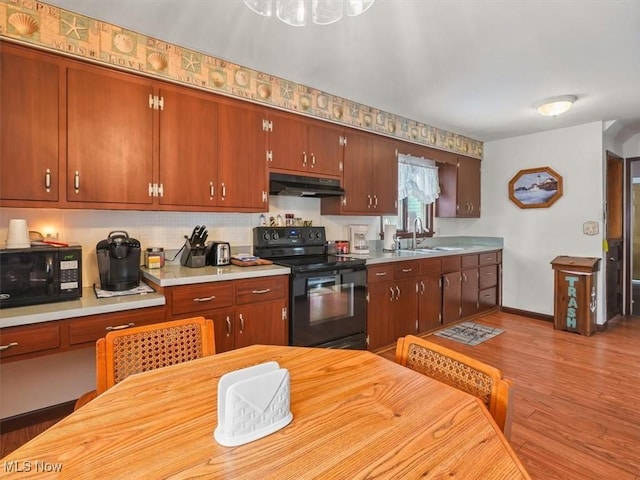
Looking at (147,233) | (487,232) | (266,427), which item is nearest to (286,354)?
(266,427)

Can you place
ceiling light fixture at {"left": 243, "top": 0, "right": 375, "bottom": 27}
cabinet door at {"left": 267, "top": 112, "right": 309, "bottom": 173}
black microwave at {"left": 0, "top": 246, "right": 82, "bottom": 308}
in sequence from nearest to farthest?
ceiling light fixture at {"left": 243, "top": 0, "right": 375, "bottom": 27}
black microwave at {"left": 0, "top": 246, "right": 82, "bottom": 308}
cabinet door at {"left": 267, "top": 112, "right": 309, "bottom": 173}

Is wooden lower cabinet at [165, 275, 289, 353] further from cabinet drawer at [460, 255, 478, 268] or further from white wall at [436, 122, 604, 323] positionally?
white wall at [436, 122, 604, 323]

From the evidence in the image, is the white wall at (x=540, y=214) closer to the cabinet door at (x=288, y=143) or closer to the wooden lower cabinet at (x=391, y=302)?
the wooden lower cabinet at (x=391, y=302)

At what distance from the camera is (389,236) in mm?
3914

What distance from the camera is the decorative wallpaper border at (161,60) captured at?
1812 mm

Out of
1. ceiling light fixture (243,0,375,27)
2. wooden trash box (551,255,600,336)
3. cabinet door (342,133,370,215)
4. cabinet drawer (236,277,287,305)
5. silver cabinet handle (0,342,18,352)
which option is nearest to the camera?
ceiling light fixture (243,0,375,27)

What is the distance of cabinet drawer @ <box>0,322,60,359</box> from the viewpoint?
159 cm

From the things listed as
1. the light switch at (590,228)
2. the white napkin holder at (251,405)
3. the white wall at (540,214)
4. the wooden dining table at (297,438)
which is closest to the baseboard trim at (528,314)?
the white wall at (540,214)

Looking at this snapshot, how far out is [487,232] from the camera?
4922mm

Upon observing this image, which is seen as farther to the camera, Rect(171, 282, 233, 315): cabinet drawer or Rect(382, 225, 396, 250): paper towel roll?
Rect(382, 225, 396, 250): paper towel roll

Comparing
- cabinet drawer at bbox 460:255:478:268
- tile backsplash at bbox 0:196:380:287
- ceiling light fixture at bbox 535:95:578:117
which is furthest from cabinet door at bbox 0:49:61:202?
cabinet drawer at bbox 460:255:478:268

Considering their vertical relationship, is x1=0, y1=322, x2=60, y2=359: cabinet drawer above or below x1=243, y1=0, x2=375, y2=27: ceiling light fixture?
below

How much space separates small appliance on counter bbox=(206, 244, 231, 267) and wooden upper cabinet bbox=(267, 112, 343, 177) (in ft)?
2.46

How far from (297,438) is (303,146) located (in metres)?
2.52
